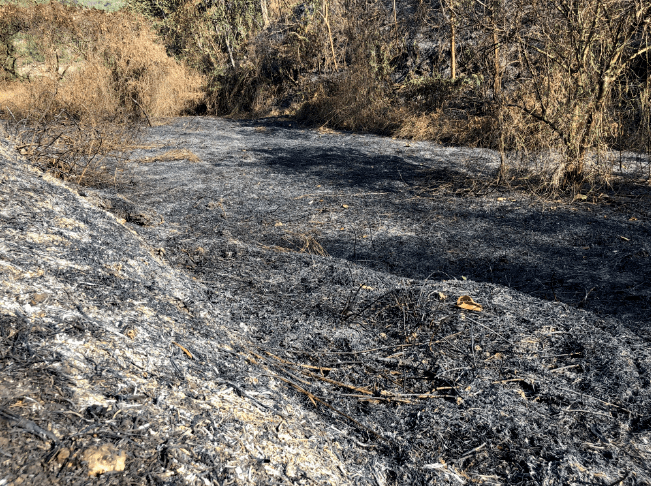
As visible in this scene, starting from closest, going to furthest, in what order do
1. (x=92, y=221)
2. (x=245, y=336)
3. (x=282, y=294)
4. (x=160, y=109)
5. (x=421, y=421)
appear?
(x=421, y=421), (x=245, y=336), (x=282, y=294), (x=92, y=221), (x=160, y=109)

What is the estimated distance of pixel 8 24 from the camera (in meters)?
11.8

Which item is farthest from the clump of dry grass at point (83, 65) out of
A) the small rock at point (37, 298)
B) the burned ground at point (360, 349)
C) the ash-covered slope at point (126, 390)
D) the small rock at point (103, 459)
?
the small rock at point (103, 459)

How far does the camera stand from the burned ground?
4.52 ft

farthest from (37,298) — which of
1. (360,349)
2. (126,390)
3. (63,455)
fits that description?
(360,349)

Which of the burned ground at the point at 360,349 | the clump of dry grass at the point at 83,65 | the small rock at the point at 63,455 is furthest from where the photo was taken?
the clump of dry grass at the point at 83,65

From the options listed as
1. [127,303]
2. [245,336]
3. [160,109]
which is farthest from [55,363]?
[160,109]

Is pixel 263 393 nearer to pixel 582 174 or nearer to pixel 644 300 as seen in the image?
pixel 644 300

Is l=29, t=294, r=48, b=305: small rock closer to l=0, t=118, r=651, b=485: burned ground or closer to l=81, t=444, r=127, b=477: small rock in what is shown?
l=0, t=118, r=651, b=485: burned ground

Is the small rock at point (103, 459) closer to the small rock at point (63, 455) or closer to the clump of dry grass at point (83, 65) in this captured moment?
the small rock at point (63, 455)

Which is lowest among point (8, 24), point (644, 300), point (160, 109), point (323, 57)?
point (644, 300)

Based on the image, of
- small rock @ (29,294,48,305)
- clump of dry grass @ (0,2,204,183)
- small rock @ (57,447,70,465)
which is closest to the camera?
small rock @ (57,447,70,465)

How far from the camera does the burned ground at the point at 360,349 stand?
1379 millimetres

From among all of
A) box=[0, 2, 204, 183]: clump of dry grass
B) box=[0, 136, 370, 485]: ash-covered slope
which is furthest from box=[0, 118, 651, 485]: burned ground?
box=[0, 2, 204, 183]: clump of dry grass

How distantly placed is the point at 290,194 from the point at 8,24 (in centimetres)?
1093
